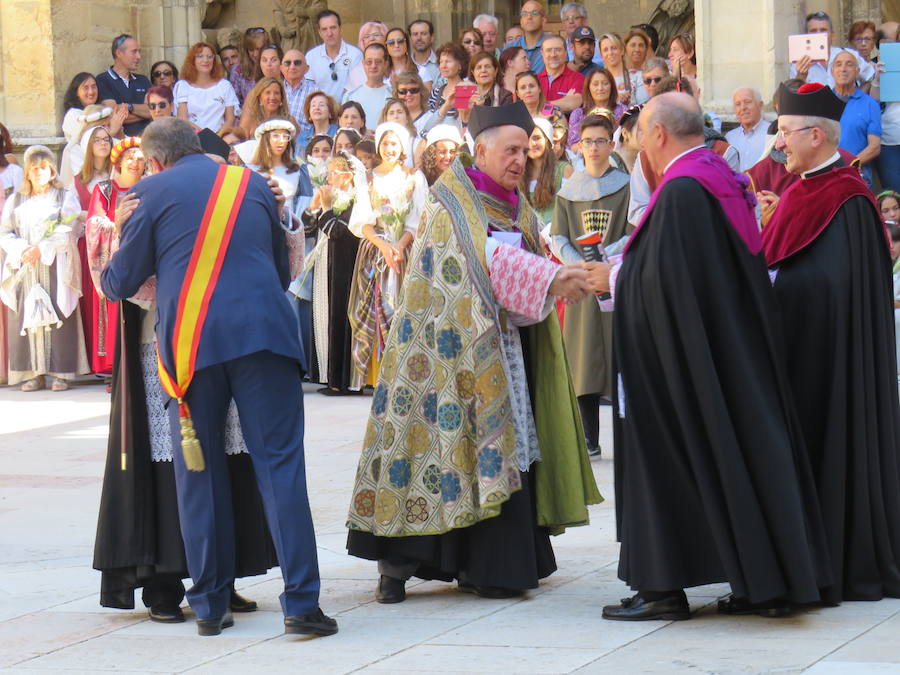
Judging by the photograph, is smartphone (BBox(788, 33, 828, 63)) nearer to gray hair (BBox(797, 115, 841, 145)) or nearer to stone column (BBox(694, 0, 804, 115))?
stone column (BBox(694, 0, 804, 115))

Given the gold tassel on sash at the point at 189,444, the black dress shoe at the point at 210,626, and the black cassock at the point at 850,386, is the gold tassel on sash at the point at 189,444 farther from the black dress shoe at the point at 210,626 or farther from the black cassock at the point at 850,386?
the black cassock at the point at 850,386

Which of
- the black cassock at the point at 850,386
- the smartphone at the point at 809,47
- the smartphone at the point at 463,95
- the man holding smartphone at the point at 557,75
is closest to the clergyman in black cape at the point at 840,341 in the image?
the black cassock at the point at 850,386

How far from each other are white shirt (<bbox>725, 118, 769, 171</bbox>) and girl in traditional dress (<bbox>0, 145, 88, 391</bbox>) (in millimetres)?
5039

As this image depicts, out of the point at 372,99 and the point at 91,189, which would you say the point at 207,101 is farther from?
the point at 91,189

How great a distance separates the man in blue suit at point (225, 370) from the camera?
227 inches

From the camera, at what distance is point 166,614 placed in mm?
6152

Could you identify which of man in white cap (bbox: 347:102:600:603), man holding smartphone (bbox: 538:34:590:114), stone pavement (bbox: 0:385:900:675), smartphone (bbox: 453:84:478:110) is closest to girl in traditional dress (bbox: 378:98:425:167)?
smartphone (bbox: 453:84:478:110)

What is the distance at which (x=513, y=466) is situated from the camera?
6.15m

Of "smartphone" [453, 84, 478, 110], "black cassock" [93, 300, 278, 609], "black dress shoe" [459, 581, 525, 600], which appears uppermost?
"smartphone" [453, 84, 478, 110]

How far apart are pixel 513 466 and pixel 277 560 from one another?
3.03ft

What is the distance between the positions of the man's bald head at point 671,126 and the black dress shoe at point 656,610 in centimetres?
147

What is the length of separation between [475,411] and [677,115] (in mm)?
1271

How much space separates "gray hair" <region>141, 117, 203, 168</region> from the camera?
5953 millimetres

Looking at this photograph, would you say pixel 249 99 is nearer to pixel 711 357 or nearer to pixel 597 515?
pixel 597 515
